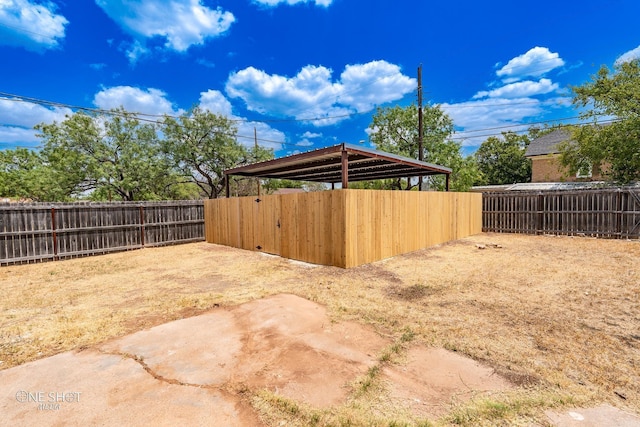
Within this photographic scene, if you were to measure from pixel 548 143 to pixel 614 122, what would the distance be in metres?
6.73

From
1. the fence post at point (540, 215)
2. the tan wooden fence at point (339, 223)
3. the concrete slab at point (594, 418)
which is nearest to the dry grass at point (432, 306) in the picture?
the concrete slab at point (594, 418)

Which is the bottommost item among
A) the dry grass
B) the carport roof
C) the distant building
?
the dry grass

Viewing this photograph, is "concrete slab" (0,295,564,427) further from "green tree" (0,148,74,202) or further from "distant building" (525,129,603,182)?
"distant building" (525,129,603,182)

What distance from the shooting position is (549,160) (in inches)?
759

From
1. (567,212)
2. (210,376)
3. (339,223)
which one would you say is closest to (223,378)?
(210,376)

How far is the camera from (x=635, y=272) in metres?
5.48

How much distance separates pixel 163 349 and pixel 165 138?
17.6 metres

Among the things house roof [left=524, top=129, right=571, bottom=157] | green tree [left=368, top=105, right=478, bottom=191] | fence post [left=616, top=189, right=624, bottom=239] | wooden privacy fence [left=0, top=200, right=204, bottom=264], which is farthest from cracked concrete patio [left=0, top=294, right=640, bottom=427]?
house roof [left=524, top=129, right=571, bottom=157]

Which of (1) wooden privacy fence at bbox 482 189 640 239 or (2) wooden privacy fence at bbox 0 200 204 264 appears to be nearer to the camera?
(2) wooden privacy fence at bbox 0 200 204 264

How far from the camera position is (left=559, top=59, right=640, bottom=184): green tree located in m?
13.1

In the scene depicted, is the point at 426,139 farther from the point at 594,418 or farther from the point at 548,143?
the point at 594,418

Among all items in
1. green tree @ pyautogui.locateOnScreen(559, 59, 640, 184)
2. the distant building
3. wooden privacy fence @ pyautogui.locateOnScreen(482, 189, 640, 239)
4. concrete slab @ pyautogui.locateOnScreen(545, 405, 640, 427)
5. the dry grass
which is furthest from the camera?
the distant building

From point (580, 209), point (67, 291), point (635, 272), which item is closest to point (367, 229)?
point (635, 272)

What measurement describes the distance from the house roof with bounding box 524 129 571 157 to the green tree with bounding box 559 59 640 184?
4348mm
